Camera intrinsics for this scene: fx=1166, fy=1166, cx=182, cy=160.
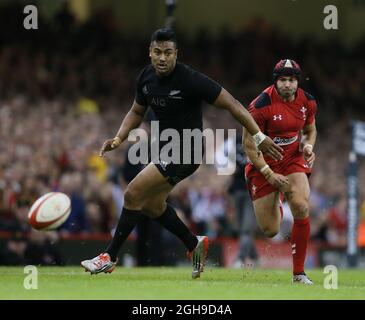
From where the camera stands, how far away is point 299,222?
1259 centimetres

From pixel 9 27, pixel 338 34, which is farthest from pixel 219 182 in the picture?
pixel 338 34

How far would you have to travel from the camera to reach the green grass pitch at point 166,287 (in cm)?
1055

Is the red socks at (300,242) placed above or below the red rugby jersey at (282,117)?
below

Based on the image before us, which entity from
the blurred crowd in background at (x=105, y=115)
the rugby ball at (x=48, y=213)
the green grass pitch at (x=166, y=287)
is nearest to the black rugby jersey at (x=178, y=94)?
the green grass pitch at (x=166, y=287)

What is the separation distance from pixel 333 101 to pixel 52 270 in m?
15.9

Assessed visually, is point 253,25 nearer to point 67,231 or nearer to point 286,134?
point 67,231

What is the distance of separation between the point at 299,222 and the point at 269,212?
641 millimetres

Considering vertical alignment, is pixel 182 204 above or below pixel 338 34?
below

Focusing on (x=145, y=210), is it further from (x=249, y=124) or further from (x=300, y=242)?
(x=300, y=242)

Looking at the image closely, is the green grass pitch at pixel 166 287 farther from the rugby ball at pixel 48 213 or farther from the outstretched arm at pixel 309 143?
the outstretched arm at pixel 309 143

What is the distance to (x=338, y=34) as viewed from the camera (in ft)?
105

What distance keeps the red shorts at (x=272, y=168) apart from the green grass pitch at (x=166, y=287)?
100 cm

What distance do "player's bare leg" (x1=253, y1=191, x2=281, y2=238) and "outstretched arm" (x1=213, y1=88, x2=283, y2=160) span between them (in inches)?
44.4

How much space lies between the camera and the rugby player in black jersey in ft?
39.7
